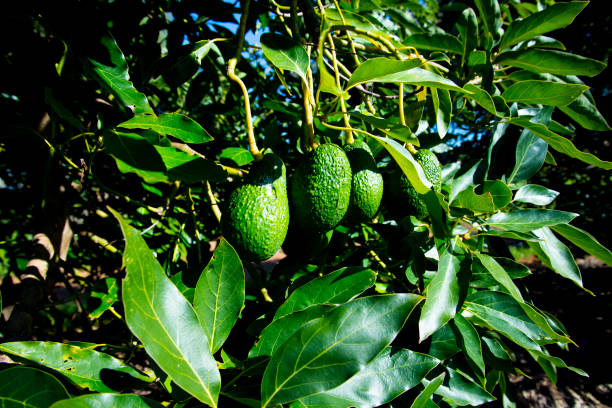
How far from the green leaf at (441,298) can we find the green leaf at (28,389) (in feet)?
1.87

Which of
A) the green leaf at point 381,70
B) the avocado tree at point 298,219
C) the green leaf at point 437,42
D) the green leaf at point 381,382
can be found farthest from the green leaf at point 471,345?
the green leaf at point 437,42

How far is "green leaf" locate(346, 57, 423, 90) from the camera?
0.67 meters

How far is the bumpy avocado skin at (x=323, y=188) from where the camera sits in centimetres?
76

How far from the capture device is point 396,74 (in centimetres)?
70

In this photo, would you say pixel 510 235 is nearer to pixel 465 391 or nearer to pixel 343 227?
pixel 465 391

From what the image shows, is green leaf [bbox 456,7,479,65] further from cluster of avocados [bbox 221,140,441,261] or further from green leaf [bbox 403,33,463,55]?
cluster of avocados [bbox 221,140,441,261]

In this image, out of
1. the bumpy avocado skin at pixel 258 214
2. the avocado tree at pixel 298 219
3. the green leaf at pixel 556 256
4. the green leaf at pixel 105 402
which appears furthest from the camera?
the green leaf at pixel 556 256

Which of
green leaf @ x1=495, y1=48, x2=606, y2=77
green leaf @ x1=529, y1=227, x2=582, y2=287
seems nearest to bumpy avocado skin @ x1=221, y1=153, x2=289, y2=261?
green leaf @ x1=529, y1=227, x2=582, y2=287

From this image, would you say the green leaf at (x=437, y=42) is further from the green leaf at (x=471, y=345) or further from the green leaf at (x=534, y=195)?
the green leaf at (x=471, y=345)

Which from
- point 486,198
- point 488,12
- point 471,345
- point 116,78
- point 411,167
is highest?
point 488,12

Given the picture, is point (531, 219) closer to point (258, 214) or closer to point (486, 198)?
point (486, 198)

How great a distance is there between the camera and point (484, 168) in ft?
3.57

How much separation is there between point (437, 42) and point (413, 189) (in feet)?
1.75

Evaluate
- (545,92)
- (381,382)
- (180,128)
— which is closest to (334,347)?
(381,382)
